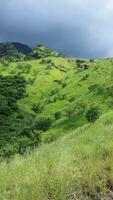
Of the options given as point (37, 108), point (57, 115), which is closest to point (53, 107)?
point (37, 108)

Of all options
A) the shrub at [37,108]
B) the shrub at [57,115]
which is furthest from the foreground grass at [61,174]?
the shrub at [37,108]

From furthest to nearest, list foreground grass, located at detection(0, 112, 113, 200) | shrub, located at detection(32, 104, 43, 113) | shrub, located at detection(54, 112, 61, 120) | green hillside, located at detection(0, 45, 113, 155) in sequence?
shrub, located at detection(32, 104, 43, 113)
shrub, located at detection(54, 112, 61, 120)
green hillside, located at detection(0, 45, 113, 155)
foreground grass, located at detection(0, 112, 113, 200)

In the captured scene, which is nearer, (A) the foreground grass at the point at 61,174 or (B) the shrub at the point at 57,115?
(A) the foreground grass at the point at 61,174

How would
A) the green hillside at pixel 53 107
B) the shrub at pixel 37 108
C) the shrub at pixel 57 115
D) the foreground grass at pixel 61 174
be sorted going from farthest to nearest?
the shrub at pixel 37 108 → the shrub at pixel 57 115 → the green hillside at pixel 53 107 → the foreground grass at pixel 61 174

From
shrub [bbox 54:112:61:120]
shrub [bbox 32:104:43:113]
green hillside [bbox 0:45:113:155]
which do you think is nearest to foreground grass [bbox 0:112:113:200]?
green hillside [bbox 0:45:113:155]

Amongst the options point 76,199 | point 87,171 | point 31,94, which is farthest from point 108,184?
point 31,94

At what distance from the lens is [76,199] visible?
23.4 feet

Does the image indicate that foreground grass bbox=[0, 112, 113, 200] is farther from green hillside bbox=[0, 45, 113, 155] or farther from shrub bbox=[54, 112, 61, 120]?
shrub bbox=[54, 112, 61, 120]

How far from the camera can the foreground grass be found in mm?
7161

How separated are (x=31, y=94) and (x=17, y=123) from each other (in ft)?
108

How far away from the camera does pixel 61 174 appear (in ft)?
25.1

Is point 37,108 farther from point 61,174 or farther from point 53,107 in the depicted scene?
point 61,174

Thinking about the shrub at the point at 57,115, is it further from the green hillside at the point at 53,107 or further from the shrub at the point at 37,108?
the shrub at the point at 37,108

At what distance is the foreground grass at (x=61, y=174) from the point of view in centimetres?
716
